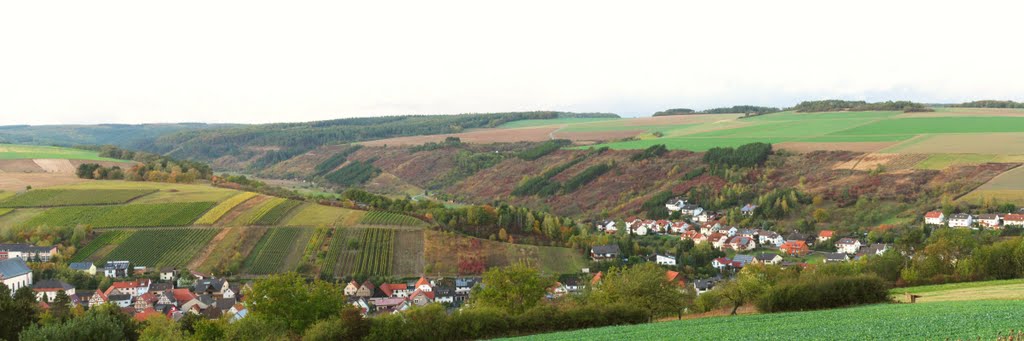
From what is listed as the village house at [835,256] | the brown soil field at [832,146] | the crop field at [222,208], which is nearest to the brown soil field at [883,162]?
the brown soil field at [832,146]

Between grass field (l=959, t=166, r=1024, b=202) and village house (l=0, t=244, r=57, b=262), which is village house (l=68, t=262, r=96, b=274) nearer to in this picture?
village house (l=0, t=244, r=57, b=262)

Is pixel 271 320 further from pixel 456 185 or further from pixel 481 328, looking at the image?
pixel 456 185

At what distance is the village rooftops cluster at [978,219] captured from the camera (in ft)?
255

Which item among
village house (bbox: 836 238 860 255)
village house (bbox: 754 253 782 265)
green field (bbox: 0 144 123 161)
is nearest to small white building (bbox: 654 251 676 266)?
village house (bbox: 754 253 782 265)

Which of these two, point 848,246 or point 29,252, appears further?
point 848,246

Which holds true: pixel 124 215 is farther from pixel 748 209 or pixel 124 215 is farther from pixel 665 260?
pixel 748 209

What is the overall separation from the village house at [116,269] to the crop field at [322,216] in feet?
58.9

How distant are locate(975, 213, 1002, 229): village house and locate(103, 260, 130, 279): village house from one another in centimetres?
8519

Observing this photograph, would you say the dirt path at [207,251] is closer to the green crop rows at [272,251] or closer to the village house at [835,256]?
the green crop rows at [272,251]

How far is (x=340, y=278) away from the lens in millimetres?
73188

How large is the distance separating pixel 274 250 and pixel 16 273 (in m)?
22.4

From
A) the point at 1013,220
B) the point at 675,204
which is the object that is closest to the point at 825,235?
the point at 1013,220

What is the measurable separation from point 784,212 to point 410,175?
94460 millimetres

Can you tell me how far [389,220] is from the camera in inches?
3565
